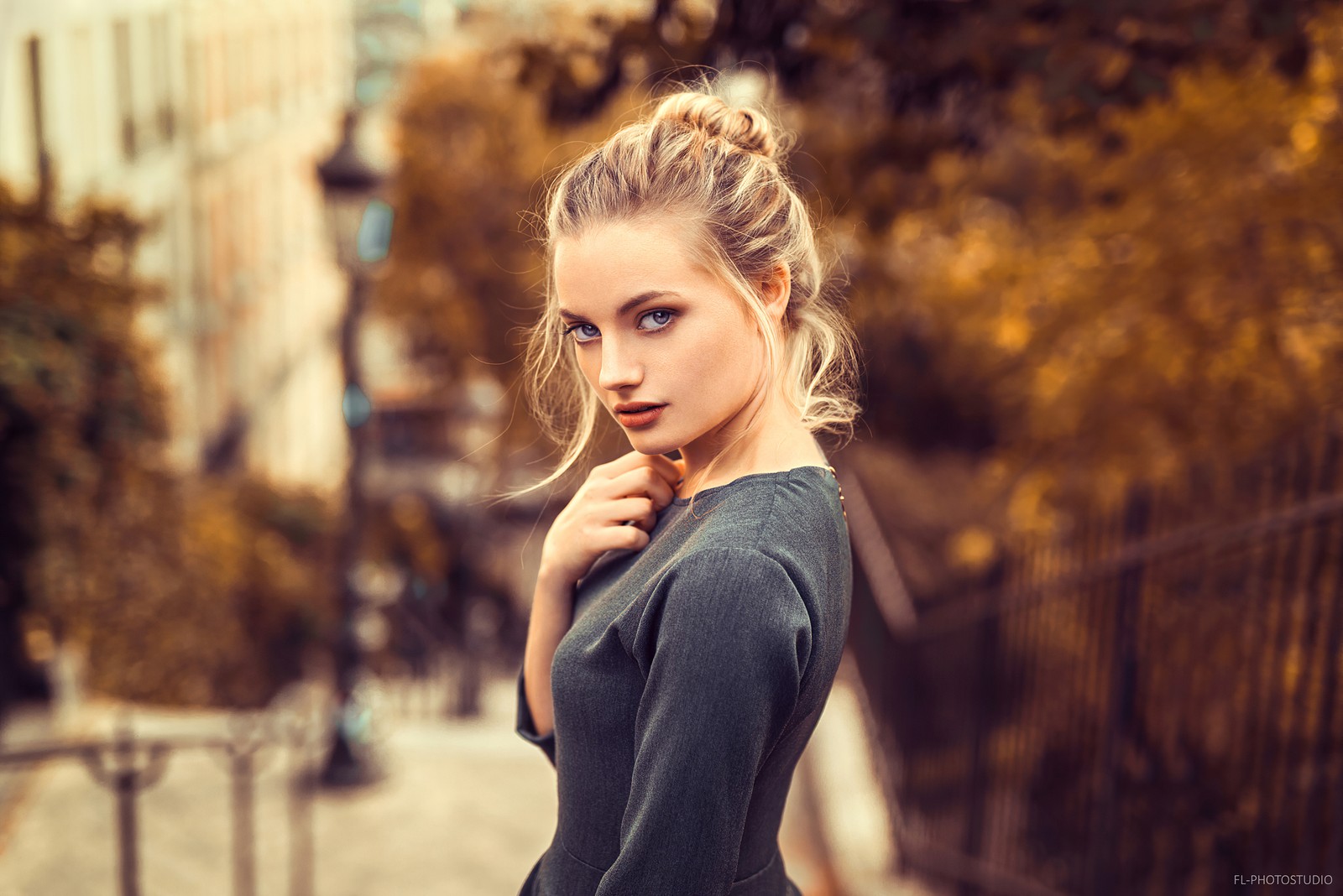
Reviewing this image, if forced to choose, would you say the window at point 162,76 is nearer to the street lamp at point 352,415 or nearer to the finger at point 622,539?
the street lamp at point 352,415

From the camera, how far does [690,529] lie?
4.17 ft

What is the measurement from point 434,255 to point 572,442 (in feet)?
44.5

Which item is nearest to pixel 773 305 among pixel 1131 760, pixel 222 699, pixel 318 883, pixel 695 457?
pixel 695 457

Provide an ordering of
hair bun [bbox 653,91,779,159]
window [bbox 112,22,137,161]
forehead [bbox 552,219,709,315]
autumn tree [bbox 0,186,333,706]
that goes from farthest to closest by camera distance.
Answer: window [bbox 112,22,137,161] → autumn tree [bbox 0,186,333,706] → hair bun [bbox 653,91,779,159] → forehead [bbox 552,219,709,315]

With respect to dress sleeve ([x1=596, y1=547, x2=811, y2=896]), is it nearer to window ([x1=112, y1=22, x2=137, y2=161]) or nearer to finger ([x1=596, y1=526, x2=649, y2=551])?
finger ([x1=596, y1=526, x2=649, y2=551])

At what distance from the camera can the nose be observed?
1226 millimetres

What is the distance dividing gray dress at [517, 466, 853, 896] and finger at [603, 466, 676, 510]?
41 millimetres

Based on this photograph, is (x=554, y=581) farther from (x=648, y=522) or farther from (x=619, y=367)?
(x=619, y=367)

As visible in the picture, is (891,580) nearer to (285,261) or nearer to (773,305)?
(773,305)

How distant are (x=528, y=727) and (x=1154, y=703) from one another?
283 centimetres

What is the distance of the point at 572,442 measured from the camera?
1.60 meters

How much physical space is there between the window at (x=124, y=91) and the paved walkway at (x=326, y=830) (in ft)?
31.1

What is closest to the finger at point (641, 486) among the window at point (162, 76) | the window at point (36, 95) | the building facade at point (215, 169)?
the building facade at point (215, 169)

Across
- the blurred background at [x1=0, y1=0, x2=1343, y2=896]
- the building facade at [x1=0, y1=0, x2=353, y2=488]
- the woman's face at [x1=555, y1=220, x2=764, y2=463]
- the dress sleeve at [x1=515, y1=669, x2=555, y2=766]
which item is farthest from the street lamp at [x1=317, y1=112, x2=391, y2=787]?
the woman's face at [x1=555, y1=220, x2=764, y2=463]
